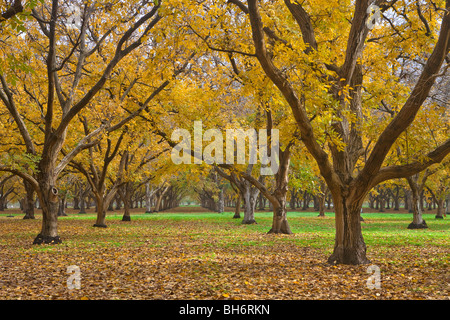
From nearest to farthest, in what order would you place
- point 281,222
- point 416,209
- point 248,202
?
point 281,222 → point 416,209 → point 248,202

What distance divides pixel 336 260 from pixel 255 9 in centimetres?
627

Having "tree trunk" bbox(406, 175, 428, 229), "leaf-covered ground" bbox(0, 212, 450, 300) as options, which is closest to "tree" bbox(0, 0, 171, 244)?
"leaf-covered ground" bbox(0, 212, 450, 300)

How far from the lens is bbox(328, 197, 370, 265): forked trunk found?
30.0 ft

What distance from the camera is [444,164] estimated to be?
Result: 846 inches

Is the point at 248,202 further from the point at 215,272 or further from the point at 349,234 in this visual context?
the point at 215,272

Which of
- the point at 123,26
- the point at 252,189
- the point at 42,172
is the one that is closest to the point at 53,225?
the point at 42,172

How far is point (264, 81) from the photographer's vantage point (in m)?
10.7
